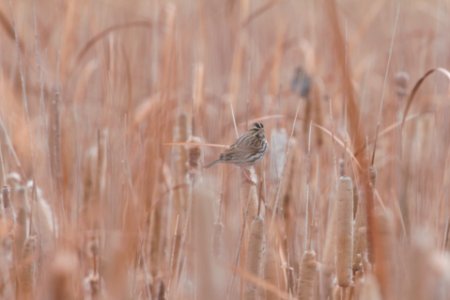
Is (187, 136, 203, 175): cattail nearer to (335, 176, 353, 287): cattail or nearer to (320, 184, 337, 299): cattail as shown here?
(320, 184, 337, 299): cattail

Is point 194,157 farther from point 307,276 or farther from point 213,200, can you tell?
point 213,200

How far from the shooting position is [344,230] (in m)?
1.12

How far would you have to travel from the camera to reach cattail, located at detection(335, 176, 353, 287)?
1106mm

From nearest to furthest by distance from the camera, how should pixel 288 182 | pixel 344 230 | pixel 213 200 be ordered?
1. pixel 213 200
2. pixel 344 230
3. pixel 288 182

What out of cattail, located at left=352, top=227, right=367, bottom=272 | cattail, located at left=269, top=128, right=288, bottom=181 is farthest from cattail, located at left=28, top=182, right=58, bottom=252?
cattail, located at left=352, top=227, right=367, bottom=272

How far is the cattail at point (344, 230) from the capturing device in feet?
3.63

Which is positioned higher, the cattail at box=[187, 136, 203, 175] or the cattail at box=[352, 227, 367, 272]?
the cattail at box=[187, 136, 203, 175]

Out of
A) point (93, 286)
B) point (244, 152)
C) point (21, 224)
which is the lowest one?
point (93, 286)

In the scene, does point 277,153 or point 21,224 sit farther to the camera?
point 277,153

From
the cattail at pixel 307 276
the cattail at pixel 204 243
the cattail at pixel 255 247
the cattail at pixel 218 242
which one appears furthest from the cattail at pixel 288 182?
the cattail at pixel 204 243

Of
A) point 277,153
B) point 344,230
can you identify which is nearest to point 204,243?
point 344,230

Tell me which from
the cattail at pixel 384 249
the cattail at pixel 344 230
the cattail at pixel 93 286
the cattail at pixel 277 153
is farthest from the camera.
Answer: the cattail at pixel 277 153

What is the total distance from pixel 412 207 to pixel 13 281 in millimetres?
810

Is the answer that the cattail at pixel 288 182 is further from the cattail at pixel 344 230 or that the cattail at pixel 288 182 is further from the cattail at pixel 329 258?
the cattail at pixel 344 230
